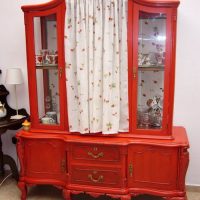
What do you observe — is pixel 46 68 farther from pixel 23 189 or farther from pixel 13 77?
pixel 23 189

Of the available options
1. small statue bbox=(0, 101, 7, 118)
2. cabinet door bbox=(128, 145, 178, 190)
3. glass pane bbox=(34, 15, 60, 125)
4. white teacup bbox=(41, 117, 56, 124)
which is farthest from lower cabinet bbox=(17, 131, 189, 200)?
small statue bbox=(0, 101, 7, 118)

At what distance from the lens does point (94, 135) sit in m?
2.31

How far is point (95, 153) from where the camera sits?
2252 millimetres

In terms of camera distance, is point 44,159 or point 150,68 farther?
point 44,159

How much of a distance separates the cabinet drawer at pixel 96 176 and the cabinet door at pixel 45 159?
0.13m

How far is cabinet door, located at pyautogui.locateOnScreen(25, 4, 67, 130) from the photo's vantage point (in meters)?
2.27

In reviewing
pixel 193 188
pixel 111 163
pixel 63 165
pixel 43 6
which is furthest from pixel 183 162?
pixel 43 6

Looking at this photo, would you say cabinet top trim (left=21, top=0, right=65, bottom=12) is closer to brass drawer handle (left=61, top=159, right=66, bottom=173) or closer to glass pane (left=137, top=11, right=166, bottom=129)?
glass pane (left=137, top=11, right=166, bottom=129)

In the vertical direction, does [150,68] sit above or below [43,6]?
below

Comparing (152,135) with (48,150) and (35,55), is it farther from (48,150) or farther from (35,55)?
(35,55)

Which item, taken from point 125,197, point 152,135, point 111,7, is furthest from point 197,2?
point 125,197

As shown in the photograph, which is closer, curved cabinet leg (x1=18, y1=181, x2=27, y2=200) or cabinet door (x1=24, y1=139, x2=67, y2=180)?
cabinet door (x1=24, y1=139, x2=67, y2=180)

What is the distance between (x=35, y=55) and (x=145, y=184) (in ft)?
5.06

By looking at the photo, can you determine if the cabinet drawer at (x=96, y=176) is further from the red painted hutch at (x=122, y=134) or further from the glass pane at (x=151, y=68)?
the glass pane at (x=151, y=68)
